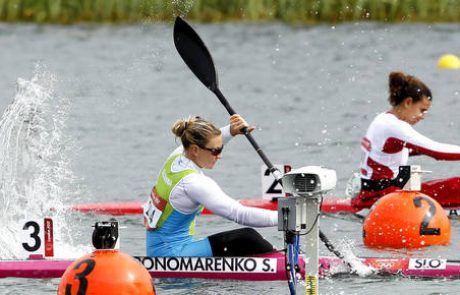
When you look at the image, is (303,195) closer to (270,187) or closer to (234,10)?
(270,187)

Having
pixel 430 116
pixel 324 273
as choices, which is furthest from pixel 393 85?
pixel 430 116

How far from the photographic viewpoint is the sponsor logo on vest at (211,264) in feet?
35.4

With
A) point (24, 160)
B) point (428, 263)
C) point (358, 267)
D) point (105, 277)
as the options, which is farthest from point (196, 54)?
point (105, 277)

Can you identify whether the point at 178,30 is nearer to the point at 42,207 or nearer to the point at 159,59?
the point at 42,207

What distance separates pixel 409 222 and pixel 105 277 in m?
3.63

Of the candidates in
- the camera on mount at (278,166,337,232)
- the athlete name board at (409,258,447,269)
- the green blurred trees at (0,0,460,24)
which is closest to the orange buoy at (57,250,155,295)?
the camera on mount at (278,166,337,232)

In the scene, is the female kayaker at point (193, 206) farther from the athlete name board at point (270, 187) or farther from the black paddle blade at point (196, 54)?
the athlete name board at point (270, 187)

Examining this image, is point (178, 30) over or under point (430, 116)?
over

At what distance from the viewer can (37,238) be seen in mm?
11039

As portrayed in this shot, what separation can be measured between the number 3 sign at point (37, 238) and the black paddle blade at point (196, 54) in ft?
7.04

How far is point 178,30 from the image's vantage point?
1233cm

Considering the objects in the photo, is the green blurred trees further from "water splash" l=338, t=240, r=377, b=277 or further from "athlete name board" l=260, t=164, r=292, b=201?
"water splash" l=338, t=240, r=377, b=277

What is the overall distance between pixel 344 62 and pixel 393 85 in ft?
39.6

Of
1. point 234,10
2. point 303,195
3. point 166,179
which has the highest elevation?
point 234,10
